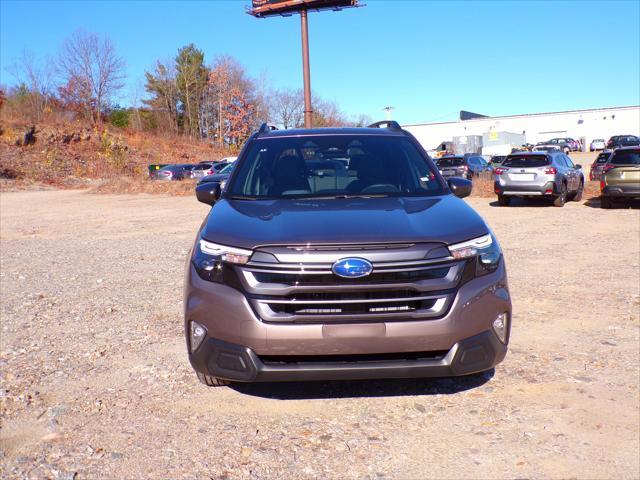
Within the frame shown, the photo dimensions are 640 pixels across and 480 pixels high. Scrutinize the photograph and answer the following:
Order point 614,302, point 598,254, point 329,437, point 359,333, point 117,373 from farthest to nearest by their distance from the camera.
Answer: point 598,254
point 614,302
point 117,373
point 329,437
point 359,333

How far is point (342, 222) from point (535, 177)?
14.6m

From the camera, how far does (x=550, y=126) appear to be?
3019 inches

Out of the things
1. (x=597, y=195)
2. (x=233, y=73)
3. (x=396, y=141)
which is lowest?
(x=597, y=195)

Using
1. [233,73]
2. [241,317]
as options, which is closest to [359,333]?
[241,317]

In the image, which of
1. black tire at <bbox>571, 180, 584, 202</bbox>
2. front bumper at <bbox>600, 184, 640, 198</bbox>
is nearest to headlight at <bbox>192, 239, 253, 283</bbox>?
front bumper at <bbox>600, 184, 640, 198</bbox>

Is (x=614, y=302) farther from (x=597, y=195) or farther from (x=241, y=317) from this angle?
(x=597, y=195)

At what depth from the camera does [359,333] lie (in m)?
3.09

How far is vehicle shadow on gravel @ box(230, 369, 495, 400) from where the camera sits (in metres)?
3.88

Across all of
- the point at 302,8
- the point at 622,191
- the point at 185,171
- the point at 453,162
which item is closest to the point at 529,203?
the point at 622,191

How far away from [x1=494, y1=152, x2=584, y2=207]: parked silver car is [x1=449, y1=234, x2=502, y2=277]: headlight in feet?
46.5

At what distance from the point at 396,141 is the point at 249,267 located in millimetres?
2328

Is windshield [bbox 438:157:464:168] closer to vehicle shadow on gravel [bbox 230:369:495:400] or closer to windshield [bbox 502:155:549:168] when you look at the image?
windshield [bbox 502:155:549:168]

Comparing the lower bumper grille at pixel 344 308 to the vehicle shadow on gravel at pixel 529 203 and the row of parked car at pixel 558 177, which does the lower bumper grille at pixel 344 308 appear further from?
the vehicle shadow on gravel at pixel 529 203

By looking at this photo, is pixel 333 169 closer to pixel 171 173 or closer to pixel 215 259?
pixel 215 259
